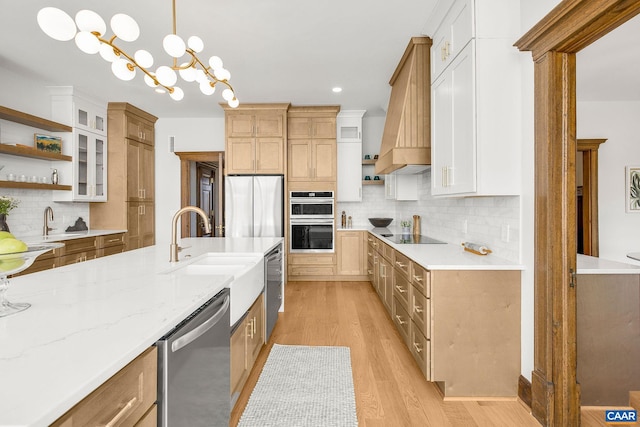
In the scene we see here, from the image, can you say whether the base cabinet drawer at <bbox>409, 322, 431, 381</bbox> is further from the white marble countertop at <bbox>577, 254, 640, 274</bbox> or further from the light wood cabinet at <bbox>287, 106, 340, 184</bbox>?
the light wood cabinet at <bbox>287, 106, 340, 184</bbox>

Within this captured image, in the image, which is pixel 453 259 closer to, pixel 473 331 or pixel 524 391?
pixel 473 331

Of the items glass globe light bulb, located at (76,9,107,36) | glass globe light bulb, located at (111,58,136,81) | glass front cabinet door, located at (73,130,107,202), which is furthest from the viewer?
glass front cabinet door, located at (73,130,107,202)

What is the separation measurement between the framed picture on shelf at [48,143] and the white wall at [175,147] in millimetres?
Answer: 1660

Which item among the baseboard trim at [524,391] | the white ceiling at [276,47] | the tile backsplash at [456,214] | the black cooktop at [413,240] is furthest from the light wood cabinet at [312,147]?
the baseboard trim at [524,391]

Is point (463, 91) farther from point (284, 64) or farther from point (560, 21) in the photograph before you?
point (284, 64)

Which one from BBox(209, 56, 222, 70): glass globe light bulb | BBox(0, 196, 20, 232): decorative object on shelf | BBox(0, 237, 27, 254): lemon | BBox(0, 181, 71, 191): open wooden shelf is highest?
BBox(209, 56, 222, 70): glass globe light bulb

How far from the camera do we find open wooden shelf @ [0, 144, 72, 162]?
11.7 ft

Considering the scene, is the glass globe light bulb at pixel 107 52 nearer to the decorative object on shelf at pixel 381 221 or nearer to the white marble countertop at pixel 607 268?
the white marble countertop at pixel 607 268

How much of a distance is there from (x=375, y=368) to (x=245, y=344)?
1062 mm

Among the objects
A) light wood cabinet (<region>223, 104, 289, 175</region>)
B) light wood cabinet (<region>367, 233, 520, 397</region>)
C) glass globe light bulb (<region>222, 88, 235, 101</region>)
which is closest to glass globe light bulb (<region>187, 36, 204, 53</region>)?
glass globe light bulb (<region>222, 88, 235, 101</region>)

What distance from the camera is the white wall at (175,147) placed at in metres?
5.89

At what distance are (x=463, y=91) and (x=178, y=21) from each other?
2.44 meters

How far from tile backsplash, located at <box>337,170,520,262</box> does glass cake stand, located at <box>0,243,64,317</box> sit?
8.03 feet

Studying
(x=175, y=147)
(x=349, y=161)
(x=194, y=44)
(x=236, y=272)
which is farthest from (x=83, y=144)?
(x=236, y=272)
